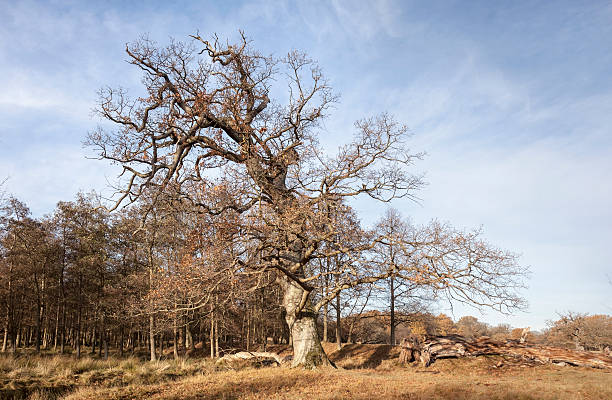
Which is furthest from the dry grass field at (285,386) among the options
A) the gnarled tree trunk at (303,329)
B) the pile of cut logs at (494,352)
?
the gnarled tree trunk at (303,329)

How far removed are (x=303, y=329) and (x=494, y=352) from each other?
998cm

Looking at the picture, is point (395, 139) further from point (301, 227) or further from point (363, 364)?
point (363, 364)

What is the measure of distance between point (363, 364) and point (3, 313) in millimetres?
28088

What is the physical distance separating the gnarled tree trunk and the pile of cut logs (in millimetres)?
6764

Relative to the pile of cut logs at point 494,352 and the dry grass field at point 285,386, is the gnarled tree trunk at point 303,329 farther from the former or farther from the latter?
the pile of cut logs at point 494,352

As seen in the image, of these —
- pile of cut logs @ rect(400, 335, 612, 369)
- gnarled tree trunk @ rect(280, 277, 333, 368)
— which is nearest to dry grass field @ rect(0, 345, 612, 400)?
pile of cut logs @ rect(400, 335, 612, 369)

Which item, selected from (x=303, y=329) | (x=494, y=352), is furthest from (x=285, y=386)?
(x=494, y=352)

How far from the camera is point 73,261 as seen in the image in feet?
97.0

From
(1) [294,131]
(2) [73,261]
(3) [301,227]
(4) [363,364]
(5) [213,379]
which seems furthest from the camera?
(2) [73,261]

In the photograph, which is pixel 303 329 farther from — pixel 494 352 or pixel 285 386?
pixel 494 352

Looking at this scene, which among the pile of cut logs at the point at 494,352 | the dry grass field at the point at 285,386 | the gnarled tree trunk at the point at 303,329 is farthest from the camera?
the pile of cut logs at the point at 494,352

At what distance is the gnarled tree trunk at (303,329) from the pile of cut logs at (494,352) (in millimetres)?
6764

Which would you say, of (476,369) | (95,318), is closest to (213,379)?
(476,369)

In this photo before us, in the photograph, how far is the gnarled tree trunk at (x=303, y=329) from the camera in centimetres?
1536
